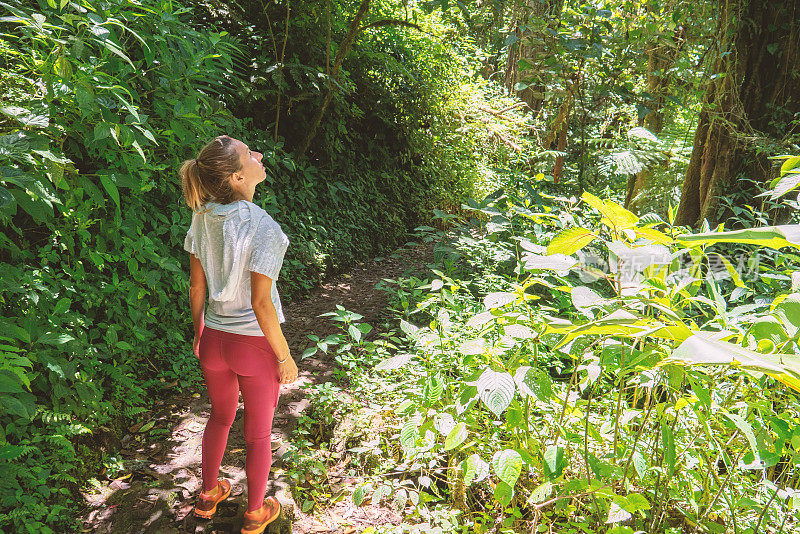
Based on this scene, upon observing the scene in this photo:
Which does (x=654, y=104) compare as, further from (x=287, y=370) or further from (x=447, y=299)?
(x=287, y=370)

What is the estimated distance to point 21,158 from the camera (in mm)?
1832

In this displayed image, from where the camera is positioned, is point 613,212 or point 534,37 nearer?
point 613,212

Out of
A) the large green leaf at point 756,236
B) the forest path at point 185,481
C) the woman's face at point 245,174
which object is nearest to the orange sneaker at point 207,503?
the forest path at point 185,481

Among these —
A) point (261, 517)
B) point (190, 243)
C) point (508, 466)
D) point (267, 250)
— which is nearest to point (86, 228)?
point (190, 243)

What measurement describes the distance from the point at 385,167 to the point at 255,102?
2992 millimetres

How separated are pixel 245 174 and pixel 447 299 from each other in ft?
4.97

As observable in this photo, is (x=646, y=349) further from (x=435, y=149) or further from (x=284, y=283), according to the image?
(x=435, y=149)

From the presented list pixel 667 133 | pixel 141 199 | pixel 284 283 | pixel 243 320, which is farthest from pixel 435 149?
pixel 243 320

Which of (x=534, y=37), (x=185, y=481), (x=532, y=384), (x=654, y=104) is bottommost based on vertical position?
(x=185, y=481)

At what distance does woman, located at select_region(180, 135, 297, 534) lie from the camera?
6.16 ft

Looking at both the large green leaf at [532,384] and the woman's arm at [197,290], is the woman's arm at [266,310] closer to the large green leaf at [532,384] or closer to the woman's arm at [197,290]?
the woman's arm at [197,290]

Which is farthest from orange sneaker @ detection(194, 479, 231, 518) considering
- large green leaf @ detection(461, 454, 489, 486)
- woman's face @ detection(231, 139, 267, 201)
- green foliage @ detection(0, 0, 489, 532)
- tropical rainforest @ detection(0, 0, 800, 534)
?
woman's face @ detection(231, 139, 267, 201)

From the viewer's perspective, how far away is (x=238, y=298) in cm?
196

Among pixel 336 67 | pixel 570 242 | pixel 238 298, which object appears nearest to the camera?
pixel 570 242
